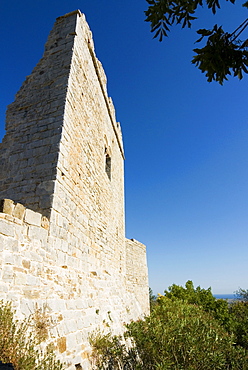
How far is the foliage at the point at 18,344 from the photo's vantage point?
211 centimetres

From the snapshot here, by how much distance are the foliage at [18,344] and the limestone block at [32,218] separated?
36.6 inches

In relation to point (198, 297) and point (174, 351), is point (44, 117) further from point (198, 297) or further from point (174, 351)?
point (198, 297)

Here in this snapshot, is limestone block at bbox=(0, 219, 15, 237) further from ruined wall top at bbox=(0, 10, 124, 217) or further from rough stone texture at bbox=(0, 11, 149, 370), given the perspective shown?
ruined wall top at bbox=(0, 10, 124, 217)

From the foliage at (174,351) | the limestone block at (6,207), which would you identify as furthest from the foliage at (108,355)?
the limestone block at (6,207)

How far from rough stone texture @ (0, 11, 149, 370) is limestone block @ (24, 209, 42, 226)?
0.01 meters

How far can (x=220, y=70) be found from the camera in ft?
7.11

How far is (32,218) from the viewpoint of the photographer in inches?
118

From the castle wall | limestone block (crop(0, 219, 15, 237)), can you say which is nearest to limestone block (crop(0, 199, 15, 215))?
the castle wall

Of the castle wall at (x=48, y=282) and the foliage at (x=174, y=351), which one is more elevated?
the castle wall at (x=48, y=282)

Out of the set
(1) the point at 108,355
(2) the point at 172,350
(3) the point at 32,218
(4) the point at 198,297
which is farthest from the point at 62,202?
(4) the point at 198,297

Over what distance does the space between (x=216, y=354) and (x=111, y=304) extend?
266cm

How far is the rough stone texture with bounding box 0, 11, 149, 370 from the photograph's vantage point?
286 cm

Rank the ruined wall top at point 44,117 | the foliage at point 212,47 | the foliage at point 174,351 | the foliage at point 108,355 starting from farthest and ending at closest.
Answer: the foliage at point 108,355, the ruined wall top at point 44,117, the foliage at point 174,351, the foliage at point 212,47

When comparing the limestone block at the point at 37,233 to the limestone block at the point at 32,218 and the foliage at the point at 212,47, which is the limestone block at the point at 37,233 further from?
the foliage at the point at 212,47
